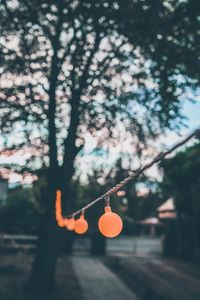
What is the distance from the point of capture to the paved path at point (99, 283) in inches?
523

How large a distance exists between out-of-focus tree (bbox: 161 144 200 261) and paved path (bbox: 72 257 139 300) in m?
6.82

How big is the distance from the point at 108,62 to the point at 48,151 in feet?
14.9

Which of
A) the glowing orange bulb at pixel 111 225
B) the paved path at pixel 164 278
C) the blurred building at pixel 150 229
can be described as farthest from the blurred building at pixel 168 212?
the blurred building at pixel 150 229

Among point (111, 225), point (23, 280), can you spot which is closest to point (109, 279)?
point (23, 280)

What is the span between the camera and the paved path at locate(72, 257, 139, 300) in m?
13.3

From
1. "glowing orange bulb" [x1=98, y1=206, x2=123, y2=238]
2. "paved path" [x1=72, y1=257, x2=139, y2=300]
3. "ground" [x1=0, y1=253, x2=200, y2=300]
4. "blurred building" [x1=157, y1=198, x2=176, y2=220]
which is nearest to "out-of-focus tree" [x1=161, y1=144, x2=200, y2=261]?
"blurred building" [x1=157, y1=198, x2=176, y2=220]

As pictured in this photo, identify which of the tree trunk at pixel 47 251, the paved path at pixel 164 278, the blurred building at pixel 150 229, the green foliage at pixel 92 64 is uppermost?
the green foliage at pixel 92 64

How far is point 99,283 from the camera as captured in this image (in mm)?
15680

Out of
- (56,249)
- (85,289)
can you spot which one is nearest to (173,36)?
(56,249)

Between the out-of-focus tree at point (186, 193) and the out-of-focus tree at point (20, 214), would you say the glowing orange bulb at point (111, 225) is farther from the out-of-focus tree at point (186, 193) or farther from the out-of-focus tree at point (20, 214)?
the out-of-focus tree at point (20, 214)

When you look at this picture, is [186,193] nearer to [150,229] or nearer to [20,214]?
[20,214]

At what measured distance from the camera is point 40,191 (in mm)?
28484

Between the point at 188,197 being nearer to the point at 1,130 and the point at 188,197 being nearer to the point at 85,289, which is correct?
the point at 85,289

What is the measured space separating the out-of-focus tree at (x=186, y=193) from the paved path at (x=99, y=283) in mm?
6819
